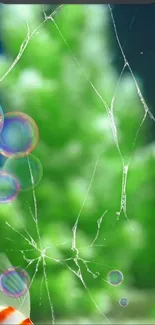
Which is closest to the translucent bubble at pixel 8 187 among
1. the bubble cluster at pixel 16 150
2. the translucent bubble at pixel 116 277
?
the bubble cluster at pixel 16 150

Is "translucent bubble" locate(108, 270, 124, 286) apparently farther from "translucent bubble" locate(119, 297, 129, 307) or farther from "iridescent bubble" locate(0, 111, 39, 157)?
"iridescent bubble" locate(0, 111, 39, 157)

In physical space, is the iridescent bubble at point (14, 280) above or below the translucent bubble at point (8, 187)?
below

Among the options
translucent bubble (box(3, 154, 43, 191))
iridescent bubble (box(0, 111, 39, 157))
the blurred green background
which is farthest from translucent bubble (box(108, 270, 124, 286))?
iridescent bubble (box(0, 111, 39, 157))

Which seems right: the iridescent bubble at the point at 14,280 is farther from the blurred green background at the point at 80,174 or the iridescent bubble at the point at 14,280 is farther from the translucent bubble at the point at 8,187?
the translucent bubble at the point at 8,187

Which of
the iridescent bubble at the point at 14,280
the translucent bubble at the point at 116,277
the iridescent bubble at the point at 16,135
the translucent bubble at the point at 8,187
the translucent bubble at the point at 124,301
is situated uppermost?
the iridescent bubble at the point at 16,135

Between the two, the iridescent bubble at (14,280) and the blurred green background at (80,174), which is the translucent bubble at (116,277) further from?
the iridescent bubble at (14,280)

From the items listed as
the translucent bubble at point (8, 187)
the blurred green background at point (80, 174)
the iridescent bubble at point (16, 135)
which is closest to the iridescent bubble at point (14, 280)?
the blurred green background at point (80, 174)

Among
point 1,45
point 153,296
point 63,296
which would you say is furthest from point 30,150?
point 153,296
